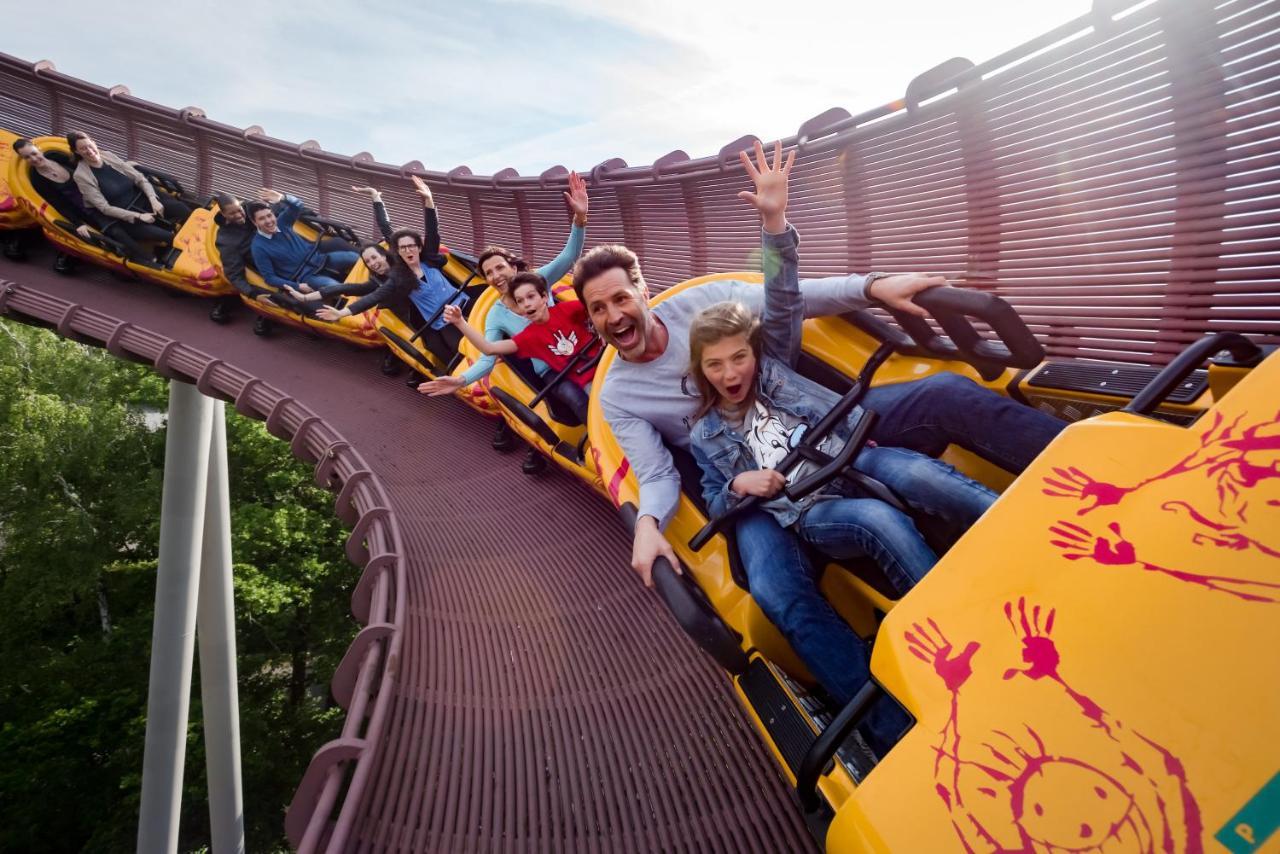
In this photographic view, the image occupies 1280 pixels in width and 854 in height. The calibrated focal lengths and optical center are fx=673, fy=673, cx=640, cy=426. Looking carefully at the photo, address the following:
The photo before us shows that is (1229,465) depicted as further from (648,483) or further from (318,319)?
(318,319)

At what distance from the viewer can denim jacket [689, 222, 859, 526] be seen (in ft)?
6.63

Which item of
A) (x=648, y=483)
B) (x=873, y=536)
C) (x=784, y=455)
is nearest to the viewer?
(x=873, y=536)

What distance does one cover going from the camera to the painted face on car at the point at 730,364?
1925 millimetres

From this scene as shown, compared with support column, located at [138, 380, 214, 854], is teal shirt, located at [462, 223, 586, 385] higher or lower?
higher

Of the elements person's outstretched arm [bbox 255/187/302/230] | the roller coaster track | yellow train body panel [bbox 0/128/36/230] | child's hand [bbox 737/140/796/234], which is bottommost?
the roller coaster track

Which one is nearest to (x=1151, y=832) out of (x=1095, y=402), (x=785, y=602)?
(x=785, y=602)

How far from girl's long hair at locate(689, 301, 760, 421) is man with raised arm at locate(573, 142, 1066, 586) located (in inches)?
6.7

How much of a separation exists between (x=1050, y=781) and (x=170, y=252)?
755 centimetres

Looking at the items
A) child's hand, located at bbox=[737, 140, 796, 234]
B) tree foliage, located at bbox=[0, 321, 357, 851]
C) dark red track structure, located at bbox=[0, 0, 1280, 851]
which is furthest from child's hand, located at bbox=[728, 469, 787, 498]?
tree foliage, located at bbox=[0, 321, 357, 851]

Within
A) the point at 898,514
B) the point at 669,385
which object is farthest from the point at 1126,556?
the point at 669,385

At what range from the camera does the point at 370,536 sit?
10.9 ft

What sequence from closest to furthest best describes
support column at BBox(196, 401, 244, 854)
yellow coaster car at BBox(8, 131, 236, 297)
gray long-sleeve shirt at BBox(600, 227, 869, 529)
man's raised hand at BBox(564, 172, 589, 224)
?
gray long-sleeve shirt at BBox(600, 227, 869, 529), man's raised hand at BBox(564, 172, 589, 224), yellow coaster car at BBox(8, 131, 236, 297), support column at BBox(196, 401, 244, 854)

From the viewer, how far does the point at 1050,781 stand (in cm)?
94

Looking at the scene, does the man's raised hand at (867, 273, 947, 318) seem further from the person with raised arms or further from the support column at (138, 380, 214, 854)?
the support column at (138, 380, 214, 854)
